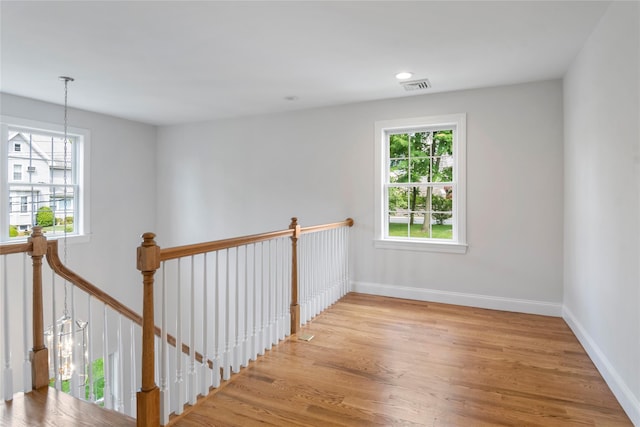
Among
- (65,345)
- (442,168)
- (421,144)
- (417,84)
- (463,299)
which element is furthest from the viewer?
(421,144)

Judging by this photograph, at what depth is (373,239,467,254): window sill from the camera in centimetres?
405

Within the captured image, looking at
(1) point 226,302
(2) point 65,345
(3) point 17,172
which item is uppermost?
(3) point 17,172

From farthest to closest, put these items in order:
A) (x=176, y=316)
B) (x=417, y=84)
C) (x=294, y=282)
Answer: (x=417, y=84) < (x=294, y=282) < (x=176, y=316)

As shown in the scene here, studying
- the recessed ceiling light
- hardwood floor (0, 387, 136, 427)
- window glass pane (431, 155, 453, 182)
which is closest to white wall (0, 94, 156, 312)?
hardwood floor (0, 387, 136, 427)

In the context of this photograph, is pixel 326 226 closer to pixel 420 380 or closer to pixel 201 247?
pixel 420 380

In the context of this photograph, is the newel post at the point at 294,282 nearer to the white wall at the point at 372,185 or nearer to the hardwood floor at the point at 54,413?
the white wall at the point at 372,185

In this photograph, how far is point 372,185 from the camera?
14.6 ft

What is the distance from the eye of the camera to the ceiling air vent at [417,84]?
369 centimetres

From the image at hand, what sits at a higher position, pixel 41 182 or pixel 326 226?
pixel 41 182

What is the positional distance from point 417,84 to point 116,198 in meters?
4.45

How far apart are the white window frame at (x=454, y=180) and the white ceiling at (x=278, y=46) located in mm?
347

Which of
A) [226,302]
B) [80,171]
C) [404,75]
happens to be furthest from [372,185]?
[80,171]

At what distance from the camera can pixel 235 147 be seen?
537 cm

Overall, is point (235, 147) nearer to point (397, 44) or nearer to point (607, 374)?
point (397, 44)
